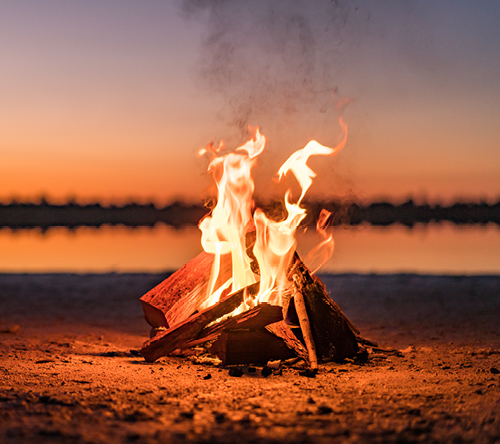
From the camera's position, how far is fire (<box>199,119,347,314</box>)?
545 cm

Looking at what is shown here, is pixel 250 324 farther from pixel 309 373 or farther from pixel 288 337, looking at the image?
pixel 309 373

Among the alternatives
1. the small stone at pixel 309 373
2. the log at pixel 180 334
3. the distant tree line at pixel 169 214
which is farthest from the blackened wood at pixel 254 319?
the distant tree line at pixel 169 214

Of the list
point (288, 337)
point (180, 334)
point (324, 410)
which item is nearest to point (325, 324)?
point (288, 337)

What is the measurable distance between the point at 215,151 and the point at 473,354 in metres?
3.71

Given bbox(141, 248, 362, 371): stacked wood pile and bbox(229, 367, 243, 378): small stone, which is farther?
bbox(141, 248, 362, 371): stacked wood pile

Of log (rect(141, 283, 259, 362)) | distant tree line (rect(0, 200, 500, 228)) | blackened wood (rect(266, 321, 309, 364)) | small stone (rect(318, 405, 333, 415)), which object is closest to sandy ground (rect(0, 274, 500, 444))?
small stone (rect(318, 405, 333, 415))

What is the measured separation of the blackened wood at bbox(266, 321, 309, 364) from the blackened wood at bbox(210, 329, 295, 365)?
34mm

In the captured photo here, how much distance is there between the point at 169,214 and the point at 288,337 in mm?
28012

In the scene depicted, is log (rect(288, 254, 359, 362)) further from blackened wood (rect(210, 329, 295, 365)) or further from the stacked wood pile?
blackened wood (rect(210, 329, 295, 365))

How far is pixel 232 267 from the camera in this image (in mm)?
5668

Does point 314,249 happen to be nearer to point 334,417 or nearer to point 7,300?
point 334,417

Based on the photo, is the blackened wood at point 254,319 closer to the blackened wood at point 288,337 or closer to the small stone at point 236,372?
the blackened wood at point 288,337

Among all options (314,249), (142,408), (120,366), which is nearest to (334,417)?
(142,408)

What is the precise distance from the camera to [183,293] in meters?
5.71
